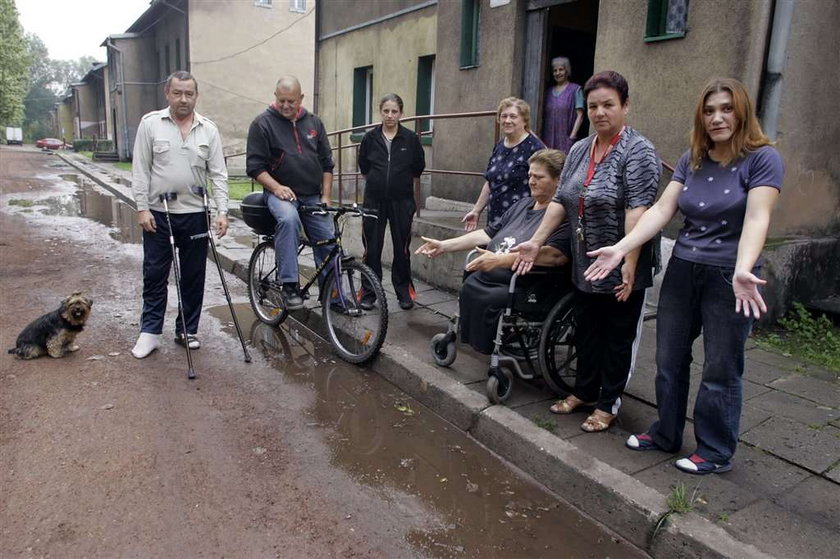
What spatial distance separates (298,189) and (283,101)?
2.46 ft

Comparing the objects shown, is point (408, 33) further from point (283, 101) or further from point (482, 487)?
point (482, 487)

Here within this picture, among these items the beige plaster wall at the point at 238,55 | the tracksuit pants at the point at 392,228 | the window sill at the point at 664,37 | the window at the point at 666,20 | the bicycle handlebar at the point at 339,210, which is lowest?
the tracksuit pants at the point at 392,228

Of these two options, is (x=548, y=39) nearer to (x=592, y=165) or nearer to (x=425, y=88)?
(x=425, y=88)

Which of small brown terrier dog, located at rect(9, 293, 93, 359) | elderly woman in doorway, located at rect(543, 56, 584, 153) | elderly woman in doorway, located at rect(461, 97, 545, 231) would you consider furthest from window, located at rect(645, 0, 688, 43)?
small brown terrier dog, located at rect(9, 293, 93, 359)

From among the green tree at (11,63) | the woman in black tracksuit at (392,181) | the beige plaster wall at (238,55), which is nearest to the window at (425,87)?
the woman in black tracksuit at (392,181)

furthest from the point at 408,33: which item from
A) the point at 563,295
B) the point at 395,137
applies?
the point at 563,295

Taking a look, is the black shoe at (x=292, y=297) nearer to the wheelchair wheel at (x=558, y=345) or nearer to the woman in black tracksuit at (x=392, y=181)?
the woman in black tracksuit at (x=392, y=181)

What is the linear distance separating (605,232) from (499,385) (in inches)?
48.4

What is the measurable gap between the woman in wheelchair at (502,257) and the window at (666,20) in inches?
97.6

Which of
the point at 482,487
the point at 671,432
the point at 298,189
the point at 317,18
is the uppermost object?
the point at 317,18

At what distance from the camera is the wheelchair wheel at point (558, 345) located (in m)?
3.89

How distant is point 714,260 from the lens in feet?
9.76

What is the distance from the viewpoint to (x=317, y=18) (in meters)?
13.7

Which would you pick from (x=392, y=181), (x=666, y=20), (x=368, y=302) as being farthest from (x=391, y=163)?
(x=666, y=20)
